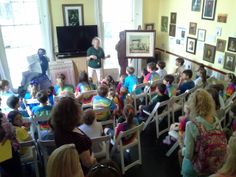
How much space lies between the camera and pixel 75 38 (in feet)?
19.2

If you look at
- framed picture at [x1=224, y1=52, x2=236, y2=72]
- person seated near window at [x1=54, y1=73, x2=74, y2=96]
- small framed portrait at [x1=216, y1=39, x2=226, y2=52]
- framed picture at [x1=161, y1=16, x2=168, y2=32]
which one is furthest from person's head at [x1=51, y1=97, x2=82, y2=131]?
framed picture at [x1=161, y1=16, x2=168, y2=32]

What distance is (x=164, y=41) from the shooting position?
670 cm

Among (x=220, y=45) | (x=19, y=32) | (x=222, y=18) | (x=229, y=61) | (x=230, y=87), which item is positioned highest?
(x=222, y=18)

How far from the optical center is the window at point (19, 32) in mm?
5488

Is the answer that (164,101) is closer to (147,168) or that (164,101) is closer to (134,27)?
(147,168)

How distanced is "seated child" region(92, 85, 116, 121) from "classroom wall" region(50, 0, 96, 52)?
10.1ft

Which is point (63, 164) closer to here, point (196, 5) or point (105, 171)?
point (105, 171)

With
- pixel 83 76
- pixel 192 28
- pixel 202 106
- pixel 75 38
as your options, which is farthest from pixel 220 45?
pixel 202 106

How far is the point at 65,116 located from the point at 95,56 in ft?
12.4

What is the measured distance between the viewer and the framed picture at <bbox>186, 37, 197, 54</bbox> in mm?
5648

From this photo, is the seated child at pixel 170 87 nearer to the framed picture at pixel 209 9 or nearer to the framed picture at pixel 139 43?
the framed picture at pixel 209 9

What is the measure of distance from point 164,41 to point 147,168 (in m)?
4.28

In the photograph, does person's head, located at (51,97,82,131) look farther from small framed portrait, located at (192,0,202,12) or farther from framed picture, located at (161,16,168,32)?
framed picture, located at (161,16,168,32)

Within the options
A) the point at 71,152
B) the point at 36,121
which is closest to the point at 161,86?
the point at 36,121
